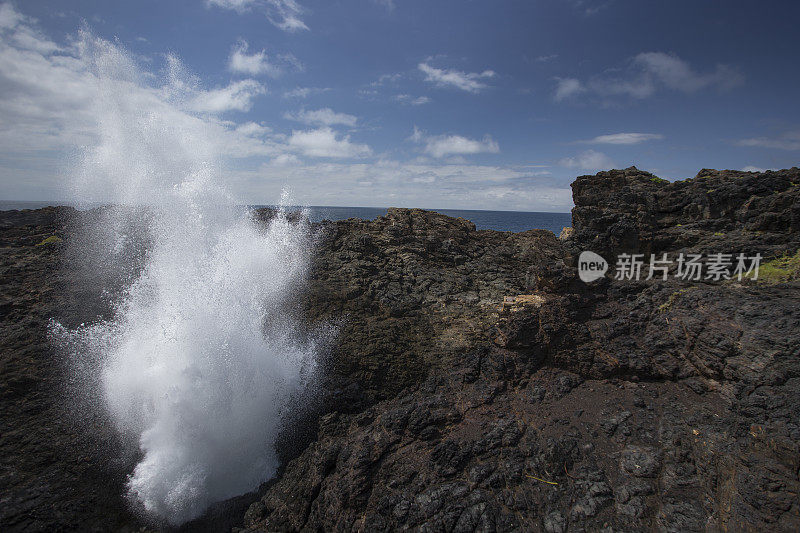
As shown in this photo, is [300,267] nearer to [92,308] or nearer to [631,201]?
[92,308]

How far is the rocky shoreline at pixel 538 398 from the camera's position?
531 cm

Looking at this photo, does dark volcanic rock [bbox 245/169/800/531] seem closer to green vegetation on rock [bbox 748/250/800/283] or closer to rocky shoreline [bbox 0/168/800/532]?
rocky shoreline [bbox 0/168/800/532]

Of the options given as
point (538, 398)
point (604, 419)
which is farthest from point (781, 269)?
point (538, 398)

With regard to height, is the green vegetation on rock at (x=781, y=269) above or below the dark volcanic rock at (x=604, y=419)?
above

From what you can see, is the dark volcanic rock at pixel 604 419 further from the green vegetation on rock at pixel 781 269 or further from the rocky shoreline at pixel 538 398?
→ the green vegetation on rock at pixel 781 269

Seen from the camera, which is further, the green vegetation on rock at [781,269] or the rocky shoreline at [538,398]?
the green vegetation on rock at [781,269]

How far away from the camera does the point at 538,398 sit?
729cm

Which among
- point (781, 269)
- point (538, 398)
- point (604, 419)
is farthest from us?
point (781, 269)

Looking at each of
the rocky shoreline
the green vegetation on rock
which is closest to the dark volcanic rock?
the rocky shoreline

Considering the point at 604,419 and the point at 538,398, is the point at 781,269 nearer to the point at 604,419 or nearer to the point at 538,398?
the point at 604,419

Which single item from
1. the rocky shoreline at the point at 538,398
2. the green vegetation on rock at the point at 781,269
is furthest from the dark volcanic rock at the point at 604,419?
the green vegetation on rock at the point at 781,269

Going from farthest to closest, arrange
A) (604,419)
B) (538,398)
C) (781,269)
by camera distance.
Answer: (781,269), (538,398), (604,419)

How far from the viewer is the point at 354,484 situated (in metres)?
6.21

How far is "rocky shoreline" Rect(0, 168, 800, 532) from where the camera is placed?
5.31m
